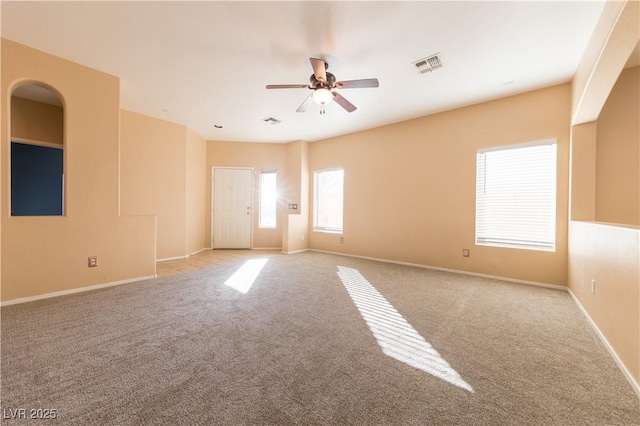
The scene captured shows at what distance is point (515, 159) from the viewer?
3.88 m

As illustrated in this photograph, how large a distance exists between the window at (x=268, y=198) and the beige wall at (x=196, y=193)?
1441mm

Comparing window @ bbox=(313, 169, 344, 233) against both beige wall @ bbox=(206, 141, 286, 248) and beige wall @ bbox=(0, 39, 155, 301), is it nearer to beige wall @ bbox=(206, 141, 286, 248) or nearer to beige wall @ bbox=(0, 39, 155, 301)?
beige wall @ bbox=(206, 141, 286, 248)

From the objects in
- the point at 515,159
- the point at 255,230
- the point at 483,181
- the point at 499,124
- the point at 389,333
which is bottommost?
the point at 389,333

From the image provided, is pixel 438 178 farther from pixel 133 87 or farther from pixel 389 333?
pixel 133 87

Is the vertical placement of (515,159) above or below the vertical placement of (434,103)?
below

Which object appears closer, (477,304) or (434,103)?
(477,304)

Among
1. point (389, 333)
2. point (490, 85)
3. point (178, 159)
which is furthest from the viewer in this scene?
point (178, 159)

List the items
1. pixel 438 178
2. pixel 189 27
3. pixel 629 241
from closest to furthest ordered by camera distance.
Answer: pixel 629 241, pixel 189 27, pixel 438 178

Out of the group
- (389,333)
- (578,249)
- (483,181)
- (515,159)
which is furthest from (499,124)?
(389,333)

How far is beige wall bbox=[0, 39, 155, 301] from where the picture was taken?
2.79m

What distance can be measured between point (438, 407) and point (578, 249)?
2941mm

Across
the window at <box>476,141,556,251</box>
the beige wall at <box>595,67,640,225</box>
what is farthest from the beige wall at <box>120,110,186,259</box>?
the beige wall at <box>595,67,640,225</box>

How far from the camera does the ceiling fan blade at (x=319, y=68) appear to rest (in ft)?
8.63

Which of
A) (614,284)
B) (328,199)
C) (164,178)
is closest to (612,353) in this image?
(614,284)
